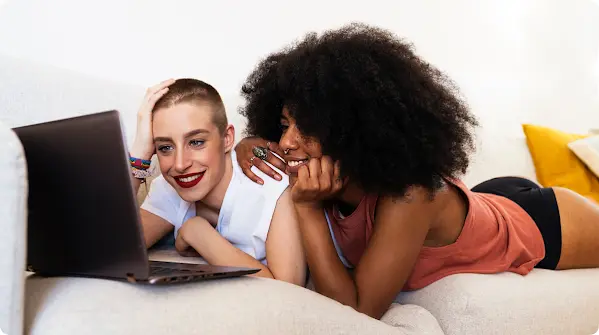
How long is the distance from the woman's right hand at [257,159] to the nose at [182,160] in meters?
0.15

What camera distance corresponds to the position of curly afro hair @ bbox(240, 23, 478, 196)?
1153 millimetres

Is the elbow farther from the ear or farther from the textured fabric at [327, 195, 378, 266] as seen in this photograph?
the ear

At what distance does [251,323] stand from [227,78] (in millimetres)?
1515

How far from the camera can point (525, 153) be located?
2387 mm

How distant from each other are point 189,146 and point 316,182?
0.34 meters

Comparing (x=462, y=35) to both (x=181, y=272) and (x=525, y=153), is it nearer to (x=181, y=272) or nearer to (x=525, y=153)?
(x=525, y=153)

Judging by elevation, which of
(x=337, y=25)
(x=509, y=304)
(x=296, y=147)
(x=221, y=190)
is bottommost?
(x=509, y=304)

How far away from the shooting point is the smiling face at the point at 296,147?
4.03 feet

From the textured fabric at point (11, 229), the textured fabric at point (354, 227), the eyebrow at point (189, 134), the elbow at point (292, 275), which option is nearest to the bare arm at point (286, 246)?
the elbow at point (292, 275)

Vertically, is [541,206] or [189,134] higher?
[189,134]

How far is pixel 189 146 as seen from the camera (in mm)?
1326

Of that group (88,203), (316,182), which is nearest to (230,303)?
(88,203)

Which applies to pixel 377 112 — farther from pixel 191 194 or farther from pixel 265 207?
pixel 191 194

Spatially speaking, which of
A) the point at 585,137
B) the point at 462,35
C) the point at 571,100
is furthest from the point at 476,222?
the point at 571,100
